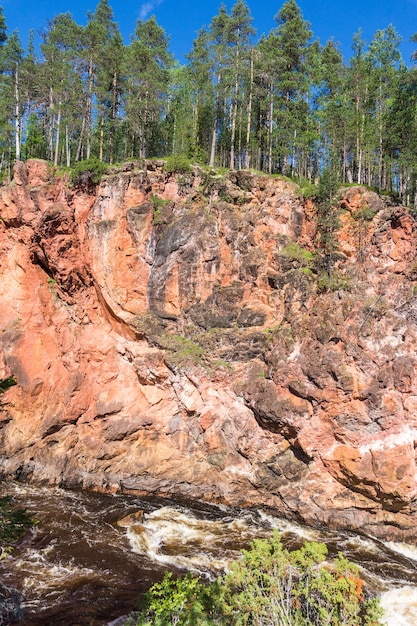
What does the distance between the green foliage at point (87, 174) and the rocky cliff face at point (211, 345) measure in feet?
1.96

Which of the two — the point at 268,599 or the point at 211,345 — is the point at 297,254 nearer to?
the point at 211,345

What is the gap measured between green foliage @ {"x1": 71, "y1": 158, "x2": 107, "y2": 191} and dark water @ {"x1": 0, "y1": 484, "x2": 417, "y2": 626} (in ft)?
58.8

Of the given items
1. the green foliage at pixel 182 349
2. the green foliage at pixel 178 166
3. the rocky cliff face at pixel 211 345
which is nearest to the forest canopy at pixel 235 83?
the green foliage at pixel 178 166

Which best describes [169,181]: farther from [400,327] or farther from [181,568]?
[181,568]

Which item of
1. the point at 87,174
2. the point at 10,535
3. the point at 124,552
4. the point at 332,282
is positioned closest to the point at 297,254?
the point at 332,282

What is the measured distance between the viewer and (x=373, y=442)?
17.2 metres

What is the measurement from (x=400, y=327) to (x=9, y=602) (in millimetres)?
18969

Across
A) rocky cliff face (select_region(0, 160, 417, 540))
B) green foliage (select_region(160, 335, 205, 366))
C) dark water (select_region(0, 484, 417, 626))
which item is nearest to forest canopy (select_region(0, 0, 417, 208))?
rocky cliff face (select_region(0, 160, 417, 540))

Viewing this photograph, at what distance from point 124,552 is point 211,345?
10.8 metres

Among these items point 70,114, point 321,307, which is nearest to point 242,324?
point 321,307

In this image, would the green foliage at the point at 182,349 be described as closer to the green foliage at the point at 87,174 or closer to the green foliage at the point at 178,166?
the green foliage at the point at 178,166

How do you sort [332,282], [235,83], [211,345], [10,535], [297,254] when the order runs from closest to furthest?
1. [10,535]
2. [332,282]
3. [211,345]
4. [297,254]
5. [235,83]

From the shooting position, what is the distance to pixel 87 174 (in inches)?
919

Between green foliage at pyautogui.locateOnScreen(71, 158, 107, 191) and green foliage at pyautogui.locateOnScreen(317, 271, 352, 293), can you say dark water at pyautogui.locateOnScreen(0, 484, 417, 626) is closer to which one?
green foliage at pyautogui.locateOnScreen(317, 271, 352, 293)
